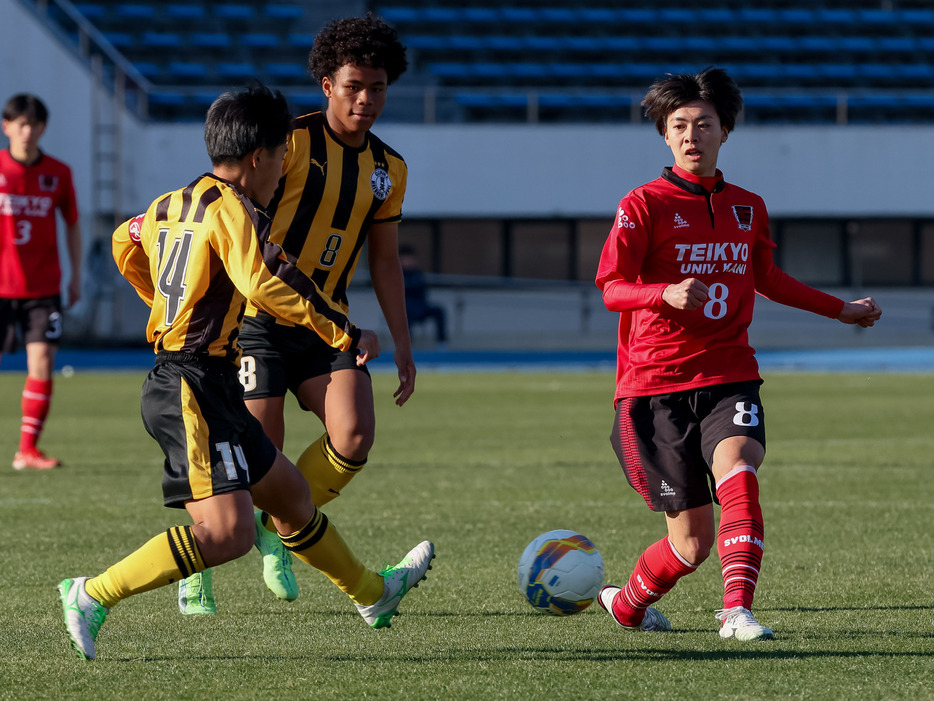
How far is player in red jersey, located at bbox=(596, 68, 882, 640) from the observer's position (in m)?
3.82

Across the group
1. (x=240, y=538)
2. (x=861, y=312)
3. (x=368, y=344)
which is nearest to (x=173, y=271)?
(x=368, y=344)

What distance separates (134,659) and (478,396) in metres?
11.6

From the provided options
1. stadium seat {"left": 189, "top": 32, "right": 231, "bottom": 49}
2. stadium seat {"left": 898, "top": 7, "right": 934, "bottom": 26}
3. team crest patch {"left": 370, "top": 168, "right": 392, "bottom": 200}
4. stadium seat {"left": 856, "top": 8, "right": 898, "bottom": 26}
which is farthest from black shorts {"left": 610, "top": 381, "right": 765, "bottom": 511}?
stadium seat {"left": 898, "top": 7, "right": 934, "bottom": 26}

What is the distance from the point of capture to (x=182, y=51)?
27.5 metres

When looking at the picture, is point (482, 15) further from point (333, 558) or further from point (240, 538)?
point (240, 538)

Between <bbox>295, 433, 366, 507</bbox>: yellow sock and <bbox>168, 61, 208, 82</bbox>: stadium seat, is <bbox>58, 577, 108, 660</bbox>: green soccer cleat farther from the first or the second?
<bbox>168, 61, 208, 82</bbox>: stadium seat

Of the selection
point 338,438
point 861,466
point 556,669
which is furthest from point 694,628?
point 861,466

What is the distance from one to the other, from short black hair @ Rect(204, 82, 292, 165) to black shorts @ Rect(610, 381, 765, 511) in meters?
1.37

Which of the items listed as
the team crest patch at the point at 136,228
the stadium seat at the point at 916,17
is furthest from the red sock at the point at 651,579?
the stadium seat at the point at 916,17

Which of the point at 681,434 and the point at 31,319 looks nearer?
the point at 681,434

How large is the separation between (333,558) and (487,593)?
881 mm

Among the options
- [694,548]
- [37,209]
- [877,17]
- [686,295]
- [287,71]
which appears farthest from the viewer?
[877,17]

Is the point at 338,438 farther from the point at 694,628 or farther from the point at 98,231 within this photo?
the point at 98,231

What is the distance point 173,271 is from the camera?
3.41 metres
